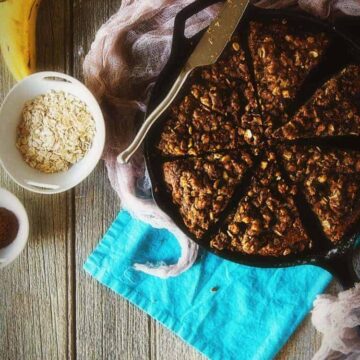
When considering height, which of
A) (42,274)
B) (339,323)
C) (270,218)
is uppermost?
(270,218)

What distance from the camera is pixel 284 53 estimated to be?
1.05 metres

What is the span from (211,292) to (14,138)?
1.54ft

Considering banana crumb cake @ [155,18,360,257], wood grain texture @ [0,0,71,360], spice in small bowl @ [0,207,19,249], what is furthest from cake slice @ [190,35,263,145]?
spice in small bowl @ [0,207,19,249]

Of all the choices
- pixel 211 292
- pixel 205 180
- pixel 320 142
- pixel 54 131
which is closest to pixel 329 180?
pixel 320 142

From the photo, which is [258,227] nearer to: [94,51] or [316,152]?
[316,152]

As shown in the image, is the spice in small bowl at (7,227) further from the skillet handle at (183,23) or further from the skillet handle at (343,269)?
the skillet handle at (343,269)

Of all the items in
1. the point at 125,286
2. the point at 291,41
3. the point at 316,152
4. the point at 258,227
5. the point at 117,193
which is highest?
the point at 291,41

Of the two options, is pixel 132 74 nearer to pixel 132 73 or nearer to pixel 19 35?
pixel 132 73

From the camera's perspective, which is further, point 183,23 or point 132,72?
point 132,72

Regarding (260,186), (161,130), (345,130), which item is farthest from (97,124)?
(345,130)

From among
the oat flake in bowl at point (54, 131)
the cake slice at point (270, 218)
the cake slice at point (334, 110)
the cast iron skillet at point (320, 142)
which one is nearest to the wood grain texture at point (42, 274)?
the oat flake in bowl at point (54, 131)

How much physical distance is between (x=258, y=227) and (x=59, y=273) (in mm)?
427

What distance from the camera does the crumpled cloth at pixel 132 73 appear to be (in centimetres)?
114

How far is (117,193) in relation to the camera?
1198mm
